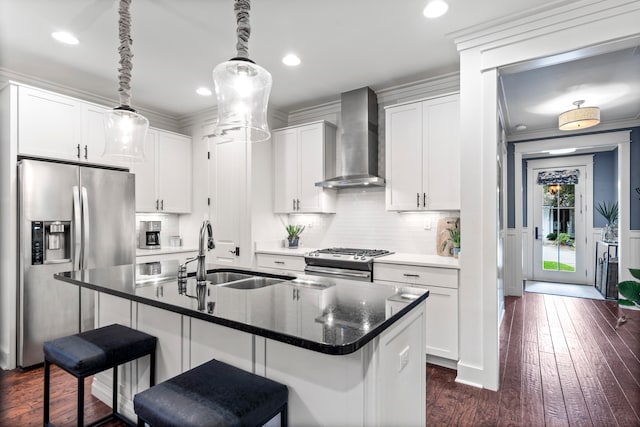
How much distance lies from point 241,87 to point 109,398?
2.26m

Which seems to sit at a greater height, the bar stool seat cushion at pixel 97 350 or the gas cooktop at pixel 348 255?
the gas cooktop at pixel 348 255

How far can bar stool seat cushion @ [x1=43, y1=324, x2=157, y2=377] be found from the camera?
1.68m

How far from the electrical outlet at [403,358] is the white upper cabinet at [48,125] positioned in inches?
143

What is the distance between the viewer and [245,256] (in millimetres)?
4164

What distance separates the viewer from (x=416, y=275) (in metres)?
3.01

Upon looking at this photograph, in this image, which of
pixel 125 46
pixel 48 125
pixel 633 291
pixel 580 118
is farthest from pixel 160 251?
pixel 580 118

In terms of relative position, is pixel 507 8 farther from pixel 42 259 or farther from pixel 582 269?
pixel 582 269

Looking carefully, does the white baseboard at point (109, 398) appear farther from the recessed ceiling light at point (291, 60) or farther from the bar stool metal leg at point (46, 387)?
the recessed ceiling light at point (291, 60)

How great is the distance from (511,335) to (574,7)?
3.16m

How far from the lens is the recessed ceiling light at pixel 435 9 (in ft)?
7.54

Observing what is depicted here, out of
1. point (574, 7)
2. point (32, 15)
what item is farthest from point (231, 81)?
point (574, 7)

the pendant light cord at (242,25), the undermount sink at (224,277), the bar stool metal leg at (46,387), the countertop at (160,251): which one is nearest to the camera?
the pendant light cord at (242,25)

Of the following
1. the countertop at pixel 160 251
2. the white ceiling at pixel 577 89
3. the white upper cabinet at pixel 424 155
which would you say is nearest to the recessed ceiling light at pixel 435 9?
the white ceiling at pixel 577 89

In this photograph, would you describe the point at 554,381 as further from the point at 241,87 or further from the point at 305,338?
the point at 241,87
